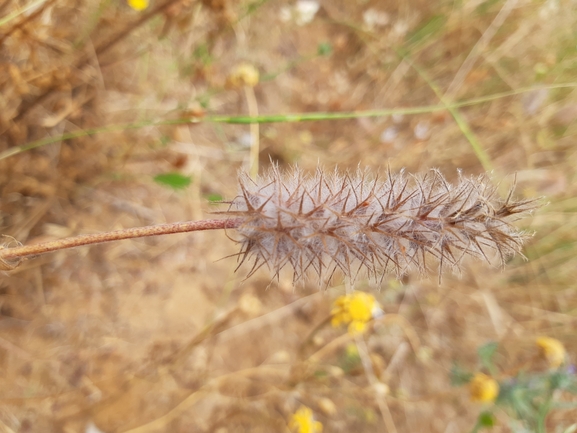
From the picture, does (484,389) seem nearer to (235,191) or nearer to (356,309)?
(356,309)

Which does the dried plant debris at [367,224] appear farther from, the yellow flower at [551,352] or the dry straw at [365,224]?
the yellow flower at [551,352]

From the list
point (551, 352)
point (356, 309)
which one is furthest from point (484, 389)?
point (356, 309)

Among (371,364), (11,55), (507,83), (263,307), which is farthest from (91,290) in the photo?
(507,83)

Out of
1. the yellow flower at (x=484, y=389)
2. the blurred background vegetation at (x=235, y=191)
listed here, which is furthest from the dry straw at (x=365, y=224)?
the yellow flower at (x=484, y=389)

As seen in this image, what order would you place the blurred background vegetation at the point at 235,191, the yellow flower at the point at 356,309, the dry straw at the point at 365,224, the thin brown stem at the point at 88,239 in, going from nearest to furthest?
1. the thin brown stem at the point at 88,239
2. the dry straw at the point at 365,224
3. the yellow flower at the point at 356,309
4. the blurred background vegetation at the point at 235,191

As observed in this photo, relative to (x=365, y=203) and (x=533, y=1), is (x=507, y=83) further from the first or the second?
(x=365, y=203)

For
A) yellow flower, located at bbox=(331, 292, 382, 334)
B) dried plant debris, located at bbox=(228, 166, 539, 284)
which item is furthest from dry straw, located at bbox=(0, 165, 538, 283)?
yellow flower, located at bbox=(331, 292, 382, 334)

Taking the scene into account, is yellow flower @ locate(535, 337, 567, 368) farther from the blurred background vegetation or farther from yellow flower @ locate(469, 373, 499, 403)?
yellow flower @ locate(469, 373, 499, 403)
